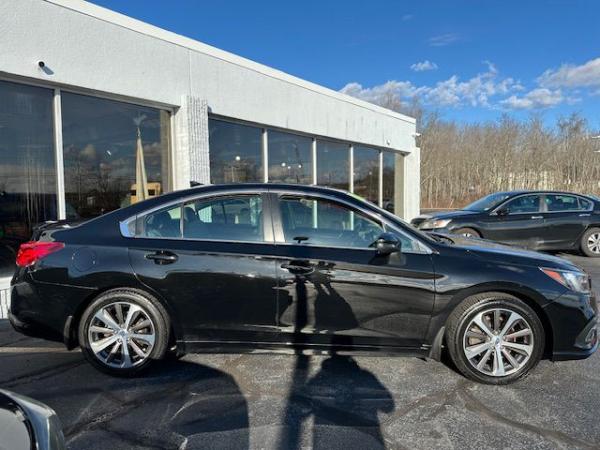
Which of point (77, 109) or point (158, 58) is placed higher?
point (158, 58)

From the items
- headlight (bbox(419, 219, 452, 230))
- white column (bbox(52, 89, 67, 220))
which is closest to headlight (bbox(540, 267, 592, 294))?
headlight (bbox(419, 219, 452, 230))

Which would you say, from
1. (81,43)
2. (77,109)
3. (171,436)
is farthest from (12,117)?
(171,436)

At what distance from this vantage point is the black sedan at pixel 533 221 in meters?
9.24

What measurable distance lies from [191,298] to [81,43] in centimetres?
521

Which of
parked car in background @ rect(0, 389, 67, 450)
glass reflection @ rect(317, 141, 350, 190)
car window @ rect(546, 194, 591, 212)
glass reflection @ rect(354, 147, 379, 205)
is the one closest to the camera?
parked car in background @ rect(0, 389, 67, 450)

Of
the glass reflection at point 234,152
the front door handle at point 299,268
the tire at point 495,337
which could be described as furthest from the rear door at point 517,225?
the front door handle at point 299,268

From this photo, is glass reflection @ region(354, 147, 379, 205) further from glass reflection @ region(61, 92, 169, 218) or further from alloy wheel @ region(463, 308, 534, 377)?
alloy wheel @ region(463, 308, 534, 377)

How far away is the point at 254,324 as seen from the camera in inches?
140

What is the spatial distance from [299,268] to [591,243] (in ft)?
29.8

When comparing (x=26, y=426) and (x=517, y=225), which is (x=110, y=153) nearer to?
(x=26, y=426)

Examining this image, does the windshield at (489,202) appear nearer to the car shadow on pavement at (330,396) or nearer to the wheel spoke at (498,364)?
the wheel spoke at (498,364)

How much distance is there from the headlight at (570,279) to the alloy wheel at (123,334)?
324cm

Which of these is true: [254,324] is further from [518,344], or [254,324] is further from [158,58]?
[158,58]

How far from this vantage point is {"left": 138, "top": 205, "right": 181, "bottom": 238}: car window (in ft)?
12.1
